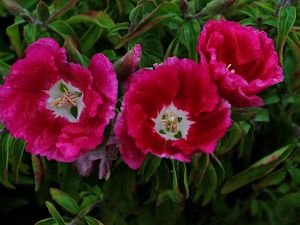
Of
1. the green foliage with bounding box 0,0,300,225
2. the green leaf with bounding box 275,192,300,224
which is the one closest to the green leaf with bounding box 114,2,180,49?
the green foliage with bounding box 0,0,300,225

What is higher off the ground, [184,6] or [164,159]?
[184,6]

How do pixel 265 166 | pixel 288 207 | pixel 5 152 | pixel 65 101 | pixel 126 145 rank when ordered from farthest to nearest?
pixel 288 207
pixel 265 166
pixel 5 152
pixel 65 101
pixel 126 145

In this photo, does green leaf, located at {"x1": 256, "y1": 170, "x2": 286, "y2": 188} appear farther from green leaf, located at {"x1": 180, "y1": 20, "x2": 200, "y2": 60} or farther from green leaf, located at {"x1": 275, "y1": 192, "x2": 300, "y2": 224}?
green leaf, located at {"x1": 180, "y1": 20, "x2": 200, "y2": 60}

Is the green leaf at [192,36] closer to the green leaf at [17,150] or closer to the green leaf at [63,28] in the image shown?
the green leaf at [63,28]

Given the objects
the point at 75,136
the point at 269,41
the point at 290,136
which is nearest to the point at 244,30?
the point at 269,41

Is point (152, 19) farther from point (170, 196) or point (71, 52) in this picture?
point (170, 196)

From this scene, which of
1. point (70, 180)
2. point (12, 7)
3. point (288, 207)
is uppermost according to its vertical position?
point (12, 7)

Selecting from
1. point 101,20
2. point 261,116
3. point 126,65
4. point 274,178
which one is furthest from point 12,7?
point 274,178
